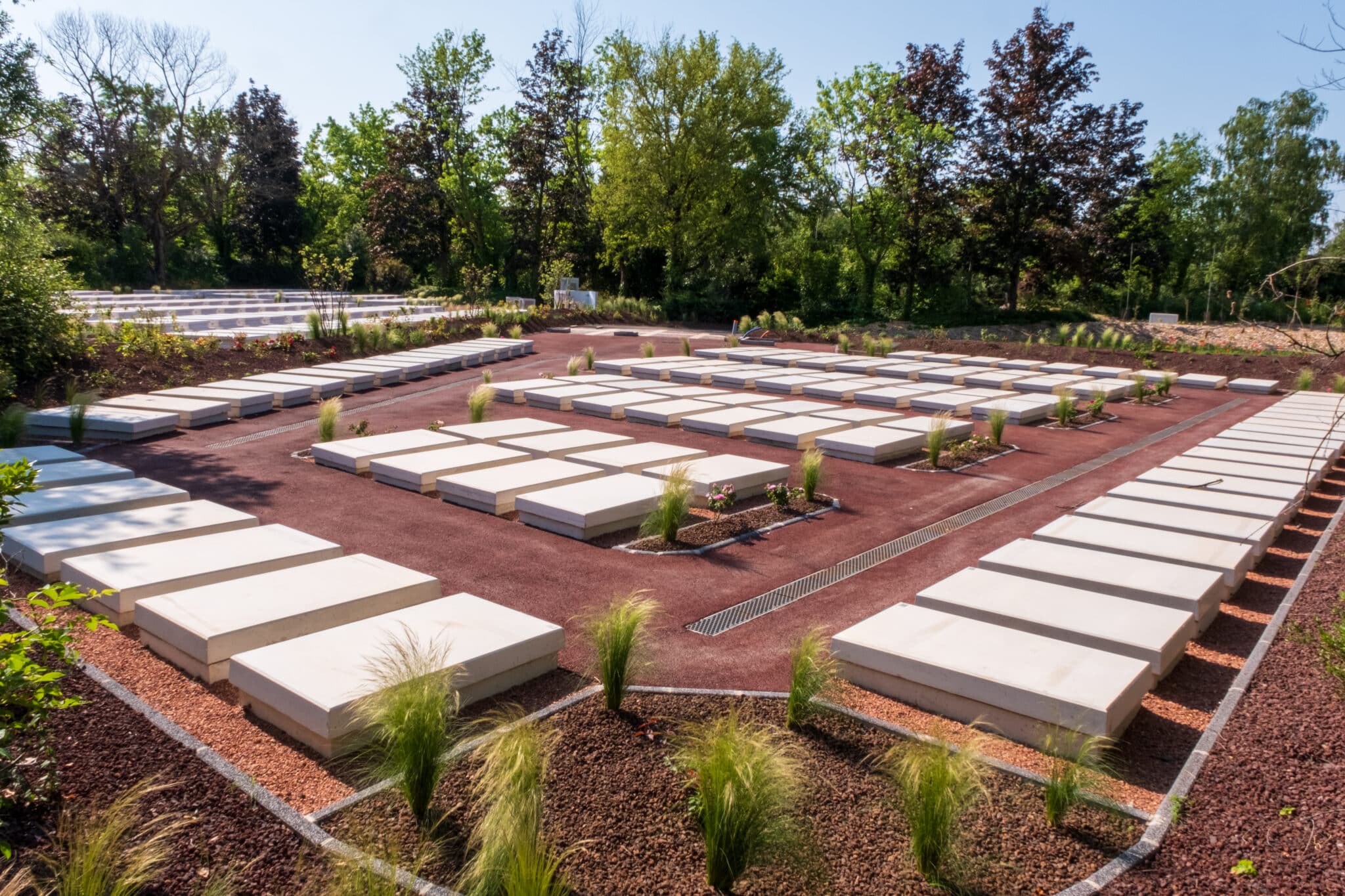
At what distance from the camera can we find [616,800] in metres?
3.23

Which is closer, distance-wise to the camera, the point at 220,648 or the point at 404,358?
the point at 220,648

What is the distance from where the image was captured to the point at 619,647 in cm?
401

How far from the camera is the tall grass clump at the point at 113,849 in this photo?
95.8 inches

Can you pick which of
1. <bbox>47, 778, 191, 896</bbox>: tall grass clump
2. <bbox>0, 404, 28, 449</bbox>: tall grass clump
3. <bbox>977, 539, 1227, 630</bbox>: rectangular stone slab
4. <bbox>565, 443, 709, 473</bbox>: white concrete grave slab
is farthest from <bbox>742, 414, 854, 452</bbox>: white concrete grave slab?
<bbox>0, 404, 28, 449</bbox>: tall grass clump

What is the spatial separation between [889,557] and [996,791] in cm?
343

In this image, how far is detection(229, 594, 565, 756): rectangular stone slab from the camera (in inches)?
140

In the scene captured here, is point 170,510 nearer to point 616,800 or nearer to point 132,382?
point 616,800

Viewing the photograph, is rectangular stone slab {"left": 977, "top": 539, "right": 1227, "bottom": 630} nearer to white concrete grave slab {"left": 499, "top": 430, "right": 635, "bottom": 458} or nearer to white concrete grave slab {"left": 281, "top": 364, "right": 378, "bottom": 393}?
white concrete grave slab {"left": 499, "top": 430, "right": 635, "bottom": 458}

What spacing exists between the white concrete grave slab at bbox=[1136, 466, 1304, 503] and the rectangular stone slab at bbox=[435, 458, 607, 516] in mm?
5731

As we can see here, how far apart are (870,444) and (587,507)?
4566 millimetres

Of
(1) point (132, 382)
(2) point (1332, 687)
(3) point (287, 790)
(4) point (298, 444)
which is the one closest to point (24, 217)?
(1) point (132, 382)

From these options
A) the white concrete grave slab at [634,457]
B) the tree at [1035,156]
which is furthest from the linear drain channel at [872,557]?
the tree at [1035,156]

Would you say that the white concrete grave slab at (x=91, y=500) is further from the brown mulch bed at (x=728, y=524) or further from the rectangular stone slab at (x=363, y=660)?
the brown mulch bed at (x=728, y=524)

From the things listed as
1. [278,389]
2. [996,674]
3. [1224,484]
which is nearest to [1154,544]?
[1224,484]
